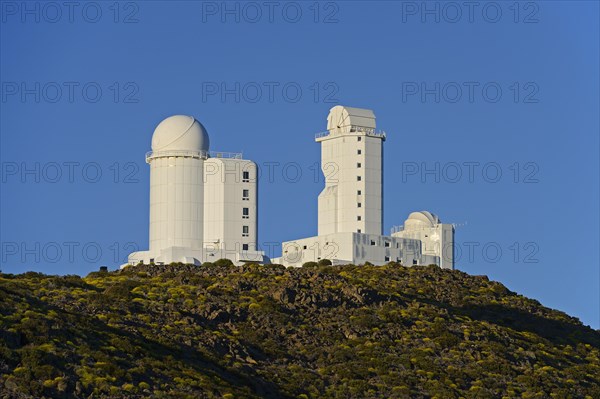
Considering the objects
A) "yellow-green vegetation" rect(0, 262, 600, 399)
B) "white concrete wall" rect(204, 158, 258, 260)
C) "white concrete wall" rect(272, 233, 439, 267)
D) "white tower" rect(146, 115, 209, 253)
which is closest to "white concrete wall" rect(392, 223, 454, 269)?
"white concrete wall" rect(272, 233, 439, 267)

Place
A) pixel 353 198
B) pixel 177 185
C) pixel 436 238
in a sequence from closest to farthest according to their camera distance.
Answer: pixel 177 185, pixel 353 198, pixel 436 238

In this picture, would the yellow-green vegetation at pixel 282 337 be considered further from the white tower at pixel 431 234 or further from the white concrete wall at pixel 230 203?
the white tower at pixel 431 234

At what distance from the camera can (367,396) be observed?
80.3 m

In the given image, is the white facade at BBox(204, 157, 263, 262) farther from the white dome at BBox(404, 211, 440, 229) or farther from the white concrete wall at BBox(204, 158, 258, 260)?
the white dome at BBox(404, 211, 440, 229)

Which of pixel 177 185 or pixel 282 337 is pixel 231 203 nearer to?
pixel 177 185

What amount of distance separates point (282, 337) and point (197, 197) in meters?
31.3

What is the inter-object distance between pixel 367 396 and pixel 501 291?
1128 inches

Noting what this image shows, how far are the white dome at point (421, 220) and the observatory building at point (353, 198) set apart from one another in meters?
10.2

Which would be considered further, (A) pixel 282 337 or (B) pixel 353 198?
(B) pixel 353 198

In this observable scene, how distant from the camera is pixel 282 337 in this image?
8738 cm

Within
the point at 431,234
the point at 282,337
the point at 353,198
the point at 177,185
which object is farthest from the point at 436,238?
the point at 282,337

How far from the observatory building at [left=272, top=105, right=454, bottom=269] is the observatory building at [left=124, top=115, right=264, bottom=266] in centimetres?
423

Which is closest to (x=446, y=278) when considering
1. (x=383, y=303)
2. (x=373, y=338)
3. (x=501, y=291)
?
(x=501, y=291)

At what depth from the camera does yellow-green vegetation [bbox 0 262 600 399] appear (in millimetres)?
74625
